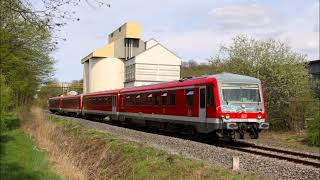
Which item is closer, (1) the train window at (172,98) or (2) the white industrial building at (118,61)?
(1) the train window at (172,98)

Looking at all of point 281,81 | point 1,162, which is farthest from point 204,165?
point 281,81

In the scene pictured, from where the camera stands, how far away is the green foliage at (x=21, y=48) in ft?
34.3

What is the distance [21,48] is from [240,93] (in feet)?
30.1

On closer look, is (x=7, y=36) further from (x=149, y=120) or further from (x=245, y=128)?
(x=149, y=120)

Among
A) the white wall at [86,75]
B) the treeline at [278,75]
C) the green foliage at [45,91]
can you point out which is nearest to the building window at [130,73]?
the white wall at [86,75]

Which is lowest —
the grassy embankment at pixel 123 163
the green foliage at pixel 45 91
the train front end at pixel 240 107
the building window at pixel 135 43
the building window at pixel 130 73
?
the grassy embankment at pixel 123 163

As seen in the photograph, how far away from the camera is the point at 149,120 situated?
26328 mm

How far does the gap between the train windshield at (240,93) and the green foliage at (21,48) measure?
7258 millimetres

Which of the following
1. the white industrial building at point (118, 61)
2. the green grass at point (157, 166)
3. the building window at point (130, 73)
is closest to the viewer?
the green grass at point (157, 166)

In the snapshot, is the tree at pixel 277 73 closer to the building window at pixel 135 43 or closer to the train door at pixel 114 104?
the train door at pixel 114 104

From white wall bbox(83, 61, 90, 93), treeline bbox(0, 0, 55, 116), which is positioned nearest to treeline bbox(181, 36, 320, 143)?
treeline bbox(0, 0, 55, 116)

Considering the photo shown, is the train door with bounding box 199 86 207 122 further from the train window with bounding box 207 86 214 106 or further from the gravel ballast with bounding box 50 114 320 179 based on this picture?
the gravel ballast with bounding box 50 114 320 179

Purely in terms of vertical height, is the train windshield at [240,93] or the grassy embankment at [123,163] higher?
the train windshield at [240,93]

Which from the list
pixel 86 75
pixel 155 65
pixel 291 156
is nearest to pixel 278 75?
pixel 291 156
